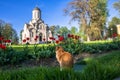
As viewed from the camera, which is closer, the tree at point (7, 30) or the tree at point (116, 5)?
the tree at point (116, 5)

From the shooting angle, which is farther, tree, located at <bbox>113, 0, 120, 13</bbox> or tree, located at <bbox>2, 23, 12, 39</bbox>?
tree, located at <bbox>2, 23, 12, 39</bbox>

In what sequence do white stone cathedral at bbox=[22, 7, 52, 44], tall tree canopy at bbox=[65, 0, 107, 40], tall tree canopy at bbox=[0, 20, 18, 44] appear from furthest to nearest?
1. white stone cathedral at bbox=[22, 7, 52, 44]
2. tall tree canopy at bbox=[0, 20, 18, 44]
3. tall tree canopy at bbox=[65, 0, 107, 40]

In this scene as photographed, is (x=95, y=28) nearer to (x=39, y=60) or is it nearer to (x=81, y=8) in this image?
(x=81, y=8)

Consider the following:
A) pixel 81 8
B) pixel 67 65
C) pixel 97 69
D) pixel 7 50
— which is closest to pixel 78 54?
pixel 7 50

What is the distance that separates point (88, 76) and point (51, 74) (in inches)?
29.9

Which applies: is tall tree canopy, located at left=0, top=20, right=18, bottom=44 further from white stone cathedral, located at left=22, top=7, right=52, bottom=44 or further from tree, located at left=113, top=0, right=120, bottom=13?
tree, located at left=113, top=0, right=120, bottom=13

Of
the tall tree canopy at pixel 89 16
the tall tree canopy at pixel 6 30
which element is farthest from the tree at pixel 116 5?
the tall tree canopy at pixel 6 30

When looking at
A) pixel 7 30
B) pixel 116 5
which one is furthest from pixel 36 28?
pixel 116 5

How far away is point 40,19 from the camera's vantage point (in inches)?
4503

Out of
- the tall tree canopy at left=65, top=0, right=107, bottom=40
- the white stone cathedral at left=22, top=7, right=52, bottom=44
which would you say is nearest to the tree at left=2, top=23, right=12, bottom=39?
the white stone cathedral at left=22, top=7, right=52, bottom=44

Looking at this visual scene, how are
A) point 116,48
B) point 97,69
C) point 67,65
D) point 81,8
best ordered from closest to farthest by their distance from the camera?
1. point 97,69
2. point 67,65
3. point 116,48
4. point 81,8

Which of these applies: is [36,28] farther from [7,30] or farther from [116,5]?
[116,5]

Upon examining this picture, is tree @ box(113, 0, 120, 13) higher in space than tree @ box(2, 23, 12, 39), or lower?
higher

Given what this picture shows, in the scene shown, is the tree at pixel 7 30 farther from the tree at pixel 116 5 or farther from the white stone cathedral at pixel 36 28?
the tree at pixel 116 5
